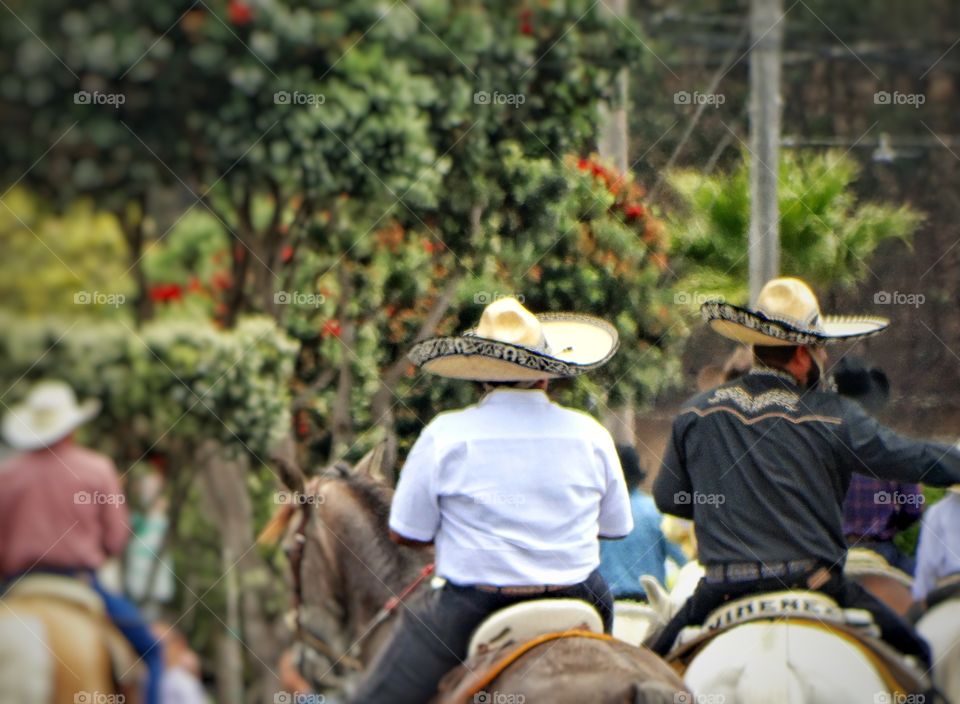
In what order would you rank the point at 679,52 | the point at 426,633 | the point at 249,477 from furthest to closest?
the point at 679,52
the point at 249,477
the point at 426,633

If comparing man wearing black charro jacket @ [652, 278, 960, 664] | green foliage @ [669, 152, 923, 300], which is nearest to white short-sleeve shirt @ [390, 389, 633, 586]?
man wearing black charro jacket @ [652, 278, 960, 664]

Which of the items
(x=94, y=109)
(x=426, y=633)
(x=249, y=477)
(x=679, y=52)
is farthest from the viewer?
(x=679, y=52)

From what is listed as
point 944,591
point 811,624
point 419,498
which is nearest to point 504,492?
point 419,498

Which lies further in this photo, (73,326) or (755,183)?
(755,183)

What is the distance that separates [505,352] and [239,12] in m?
1.53

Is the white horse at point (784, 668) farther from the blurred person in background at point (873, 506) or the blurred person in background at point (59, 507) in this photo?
the blurred person in background at point (59, 507)

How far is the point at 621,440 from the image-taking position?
694 cm

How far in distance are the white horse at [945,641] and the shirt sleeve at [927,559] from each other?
0.56ft

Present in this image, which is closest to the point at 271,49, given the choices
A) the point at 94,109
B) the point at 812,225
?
the point at 94,109

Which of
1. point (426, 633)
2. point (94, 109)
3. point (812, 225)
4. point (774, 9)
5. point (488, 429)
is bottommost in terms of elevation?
point (426, 633)

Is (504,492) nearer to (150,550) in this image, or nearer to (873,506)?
(150,550)

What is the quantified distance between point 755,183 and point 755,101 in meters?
0.35

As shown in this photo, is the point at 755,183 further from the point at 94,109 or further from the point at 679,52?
the point at 94,109

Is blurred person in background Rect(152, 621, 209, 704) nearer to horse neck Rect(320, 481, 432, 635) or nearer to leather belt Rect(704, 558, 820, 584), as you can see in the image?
horse neck Rect(320, 481, 432, 635)
